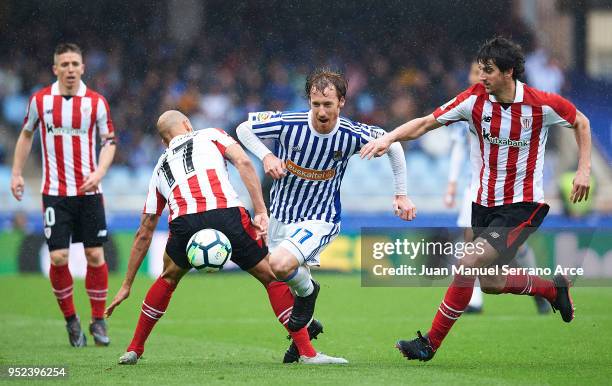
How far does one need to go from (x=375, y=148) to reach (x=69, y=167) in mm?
3165

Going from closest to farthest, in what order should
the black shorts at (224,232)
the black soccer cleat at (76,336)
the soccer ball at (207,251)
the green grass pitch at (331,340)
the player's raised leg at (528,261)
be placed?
1. the green grass pitch at (331,340)
2. the soccer ball at (207,251)
3. the black shorts at (224,232)
4. the black soccer cleat at (76,336)
5. the player's raised leg at (528,261)

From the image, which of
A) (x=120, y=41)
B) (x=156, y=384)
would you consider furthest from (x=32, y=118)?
(x=120, y=41)

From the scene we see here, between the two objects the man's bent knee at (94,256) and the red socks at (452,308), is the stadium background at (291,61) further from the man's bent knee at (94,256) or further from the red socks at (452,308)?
the red socks at (452,308)

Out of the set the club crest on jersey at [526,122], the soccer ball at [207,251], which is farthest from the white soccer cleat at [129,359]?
the club crest on jersey at [526,122]

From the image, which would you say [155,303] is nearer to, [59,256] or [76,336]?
[76,336]

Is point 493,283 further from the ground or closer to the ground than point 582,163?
closer to the ground

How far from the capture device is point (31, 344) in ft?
27.6

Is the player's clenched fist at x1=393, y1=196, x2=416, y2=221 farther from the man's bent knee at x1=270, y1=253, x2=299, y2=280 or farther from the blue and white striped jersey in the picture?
the man's bent knee at x1=270, y1=253, x2=299, y2=280

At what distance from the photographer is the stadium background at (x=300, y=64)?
17562 mm

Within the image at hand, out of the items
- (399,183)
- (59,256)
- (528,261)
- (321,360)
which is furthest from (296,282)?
(528,261)

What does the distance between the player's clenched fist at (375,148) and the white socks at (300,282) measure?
886 mm

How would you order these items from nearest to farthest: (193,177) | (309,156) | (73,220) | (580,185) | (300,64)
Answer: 1. (580,185)
2. (193,177)
3. (309,156)
4. (73,220)
5. (300,64)

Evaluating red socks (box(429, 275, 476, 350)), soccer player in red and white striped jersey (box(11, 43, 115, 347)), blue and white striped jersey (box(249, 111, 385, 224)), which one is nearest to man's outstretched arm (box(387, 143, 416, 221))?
blue and white striped jersey (box(249, 111, 385, 224))

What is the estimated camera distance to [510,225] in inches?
272
